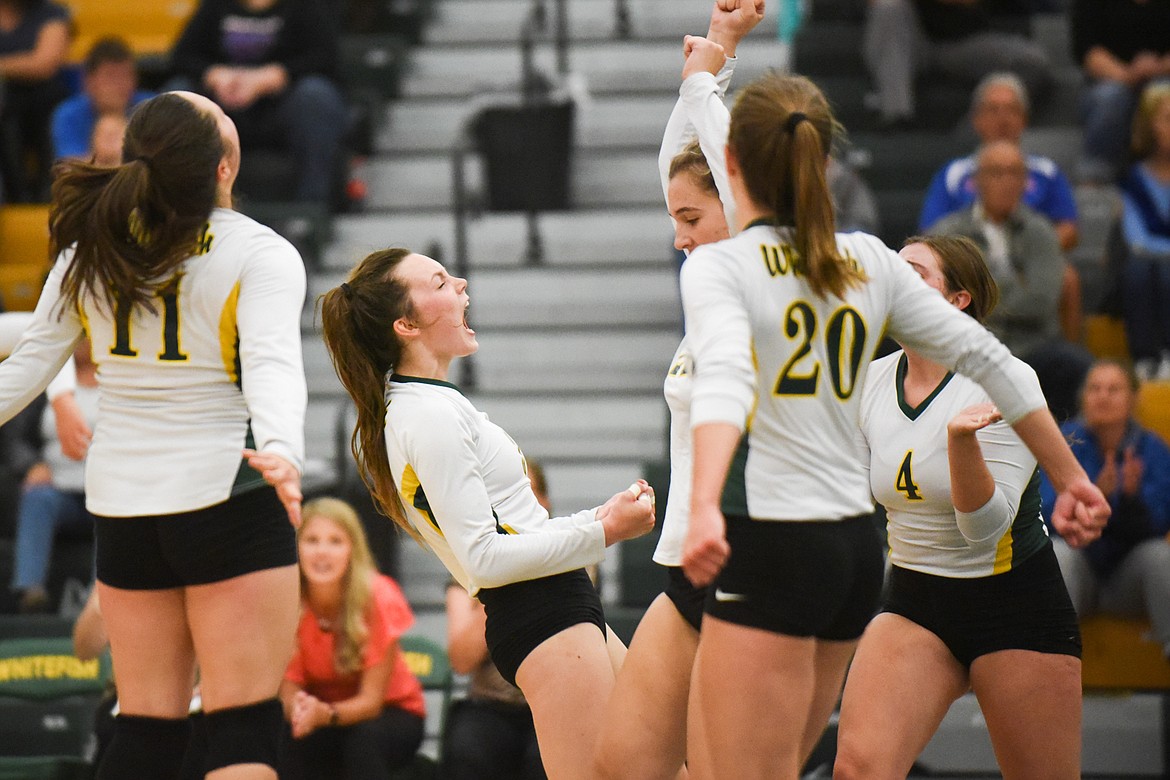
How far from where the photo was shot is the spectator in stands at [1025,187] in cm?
713

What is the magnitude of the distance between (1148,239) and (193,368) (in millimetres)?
5223

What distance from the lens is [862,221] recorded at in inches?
272

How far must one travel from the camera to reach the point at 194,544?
3.25 m

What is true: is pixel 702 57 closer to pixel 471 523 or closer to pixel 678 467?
pixel 678 467

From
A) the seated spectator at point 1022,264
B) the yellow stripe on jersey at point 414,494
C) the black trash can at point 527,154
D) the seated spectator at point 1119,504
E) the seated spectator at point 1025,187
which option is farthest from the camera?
the black trash can at point 527,154

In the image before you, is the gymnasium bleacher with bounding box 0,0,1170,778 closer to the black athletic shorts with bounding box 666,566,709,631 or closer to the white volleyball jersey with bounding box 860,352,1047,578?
the white volleyball jersey with bounding box 860,352,1047,578

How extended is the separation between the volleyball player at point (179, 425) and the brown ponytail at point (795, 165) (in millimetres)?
1033

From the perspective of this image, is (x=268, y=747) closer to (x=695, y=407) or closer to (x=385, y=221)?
(x=695, y=407)

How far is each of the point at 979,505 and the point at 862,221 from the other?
3598 mm

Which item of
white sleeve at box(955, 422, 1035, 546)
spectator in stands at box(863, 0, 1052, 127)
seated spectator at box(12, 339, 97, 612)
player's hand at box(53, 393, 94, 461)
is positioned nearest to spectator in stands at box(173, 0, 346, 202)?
seated spectator at box(12, 339, 97, 612)

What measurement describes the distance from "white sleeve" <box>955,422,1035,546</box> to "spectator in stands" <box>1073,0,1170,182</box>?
4.56 metres

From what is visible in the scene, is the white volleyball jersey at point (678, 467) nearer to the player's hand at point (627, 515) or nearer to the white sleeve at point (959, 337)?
the player's hand at point (627, 515)

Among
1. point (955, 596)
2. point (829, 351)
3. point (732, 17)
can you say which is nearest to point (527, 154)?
point (732, 17)

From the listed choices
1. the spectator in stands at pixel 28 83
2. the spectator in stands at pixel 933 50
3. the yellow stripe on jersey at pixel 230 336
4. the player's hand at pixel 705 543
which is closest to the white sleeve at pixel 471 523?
the yellow stripe on jersey at pixel 230 336
